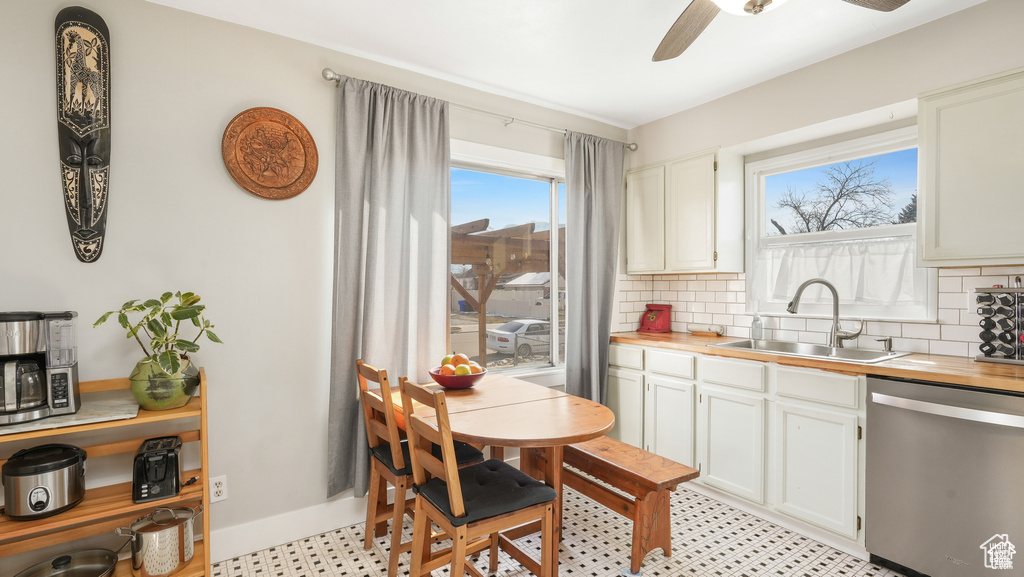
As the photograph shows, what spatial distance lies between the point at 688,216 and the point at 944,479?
6.72 feet

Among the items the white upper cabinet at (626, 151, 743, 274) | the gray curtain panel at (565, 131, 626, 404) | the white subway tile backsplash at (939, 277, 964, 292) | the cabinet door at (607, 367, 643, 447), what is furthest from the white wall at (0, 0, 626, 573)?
the white subway tile backsplash at (939, 277, 964, 292)

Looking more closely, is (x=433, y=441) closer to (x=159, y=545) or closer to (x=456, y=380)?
(x=456, y=380)

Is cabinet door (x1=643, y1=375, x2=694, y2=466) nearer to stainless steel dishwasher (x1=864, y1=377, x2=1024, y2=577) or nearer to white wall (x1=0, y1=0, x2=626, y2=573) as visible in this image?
stainless steel dishwasher (x1=864, y1=377, x2=1024, y2=577)

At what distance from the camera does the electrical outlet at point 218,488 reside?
240cm

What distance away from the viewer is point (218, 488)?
7.91 feet

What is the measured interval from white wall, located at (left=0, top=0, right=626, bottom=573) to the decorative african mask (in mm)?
44

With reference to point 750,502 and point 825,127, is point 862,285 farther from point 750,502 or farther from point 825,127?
point 750,502

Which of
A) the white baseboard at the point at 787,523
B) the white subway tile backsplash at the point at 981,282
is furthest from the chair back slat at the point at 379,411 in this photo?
the white subway tile backsplash at the point at 981,282

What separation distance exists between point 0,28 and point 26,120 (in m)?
0.36

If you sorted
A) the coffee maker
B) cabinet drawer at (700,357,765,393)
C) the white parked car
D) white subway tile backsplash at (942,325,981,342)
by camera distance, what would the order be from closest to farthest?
the coffee maker < white subway tile backsplash at (942,325,981,342) < cabinet drawer at (700,357,765,393) < the white parked car

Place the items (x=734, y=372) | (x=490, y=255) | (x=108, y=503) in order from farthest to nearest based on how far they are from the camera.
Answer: (x=490, y=255)
(x=734, y=372)
(x=108, y=503)

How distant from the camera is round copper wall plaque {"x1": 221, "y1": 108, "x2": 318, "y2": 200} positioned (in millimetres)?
2439

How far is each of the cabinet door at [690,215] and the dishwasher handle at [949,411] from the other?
4.51 ft

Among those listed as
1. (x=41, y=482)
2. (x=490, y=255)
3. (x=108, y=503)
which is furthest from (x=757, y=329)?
(x=41, y=482)
